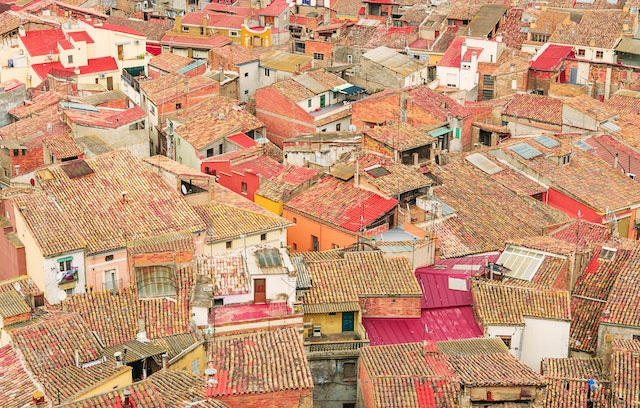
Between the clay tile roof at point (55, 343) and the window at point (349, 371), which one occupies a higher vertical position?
the clay tile roof at point (55, 343)

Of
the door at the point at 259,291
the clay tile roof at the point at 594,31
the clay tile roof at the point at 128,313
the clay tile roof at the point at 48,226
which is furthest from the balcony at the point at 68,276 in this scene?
the clay tile roof at the point at 594,31

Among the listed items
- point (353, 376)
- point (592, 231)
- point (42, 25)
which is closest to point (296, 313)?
point (353, 376)

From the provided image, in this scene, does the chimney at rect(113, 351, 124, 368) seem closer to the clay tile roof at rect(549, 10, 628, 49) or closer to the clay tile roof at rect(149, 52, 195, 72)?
the clay tile roof at rect(149, 52, 195, 72)

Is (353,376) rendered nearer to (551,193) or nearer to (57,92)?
(551,193)

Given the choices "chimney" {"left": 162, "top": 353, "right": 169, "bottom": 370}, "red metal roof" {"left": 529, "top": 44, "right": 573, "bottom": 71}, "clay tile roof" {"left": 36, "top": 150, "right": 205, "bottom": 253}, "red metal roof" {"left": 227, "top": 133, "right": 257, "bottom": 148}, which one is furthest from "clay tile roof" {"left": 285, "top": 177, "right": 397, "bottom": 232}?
"red metal roof" {"left": 529, "top": 44, "right": 573, "bottom": 71}

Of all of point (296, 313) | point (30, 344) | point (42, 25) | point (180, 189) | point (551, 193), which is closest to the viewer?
point (30, 344)

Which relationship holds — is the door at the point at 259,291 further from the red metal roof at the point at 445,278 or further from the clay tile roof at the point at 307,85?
the clay tile roof at the point at 307,85
